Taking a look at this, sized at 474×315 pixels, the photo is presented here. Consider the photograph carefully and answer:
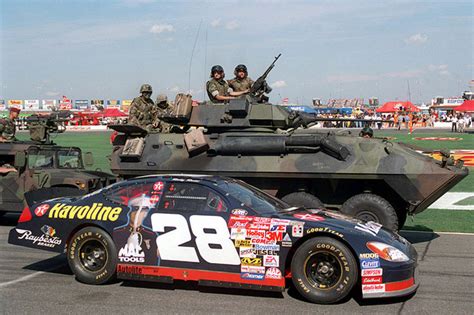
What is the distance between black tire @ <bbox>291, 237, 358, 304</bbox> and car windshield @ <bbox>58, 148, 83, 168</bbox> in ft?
24.6

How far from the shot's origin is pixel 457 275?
8.18m

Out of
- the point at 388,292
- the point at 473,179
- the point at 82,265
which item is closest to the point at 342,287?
the point at 388,292

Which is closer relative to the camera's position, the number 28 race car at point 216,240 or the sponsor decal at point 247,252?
the number 28 race car at point 216,240

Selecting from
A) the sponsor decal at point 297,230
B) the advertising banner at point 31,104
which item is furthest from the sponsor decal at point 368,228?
the advertising banner at point 31,104

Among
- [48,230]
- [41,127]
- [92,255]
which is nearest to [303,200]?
[92,255]

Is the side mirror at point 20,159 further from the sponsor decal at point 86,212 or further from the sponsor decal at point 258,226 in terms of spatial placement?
the sponsor decal at point 258,226

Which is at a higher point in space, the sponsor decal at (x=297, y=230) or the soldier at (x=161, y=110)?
the soldier at (x=161, y=110)

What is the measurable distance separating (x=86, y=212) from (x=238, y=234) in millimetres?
1980

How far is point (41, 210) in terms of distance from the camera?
801 cm

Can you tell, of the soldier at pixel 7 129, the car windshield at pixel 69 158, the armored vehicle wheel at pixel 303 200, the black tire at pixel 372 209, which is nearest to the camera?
the black tire at pixel 372 209

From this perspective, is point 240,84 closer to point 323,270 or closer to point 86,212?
point 86,212

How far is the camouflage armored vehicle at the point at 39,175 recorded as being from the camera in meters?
11.8

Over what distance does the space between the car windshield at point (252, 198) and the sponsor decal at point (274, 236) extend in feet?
1.17

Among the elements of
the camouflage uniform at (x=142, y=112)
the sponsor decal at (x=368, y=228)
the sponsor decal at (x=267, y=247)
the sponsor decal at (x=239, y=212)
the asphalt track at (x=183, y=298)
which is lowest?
the asphalt track at (x=183, y=298)
